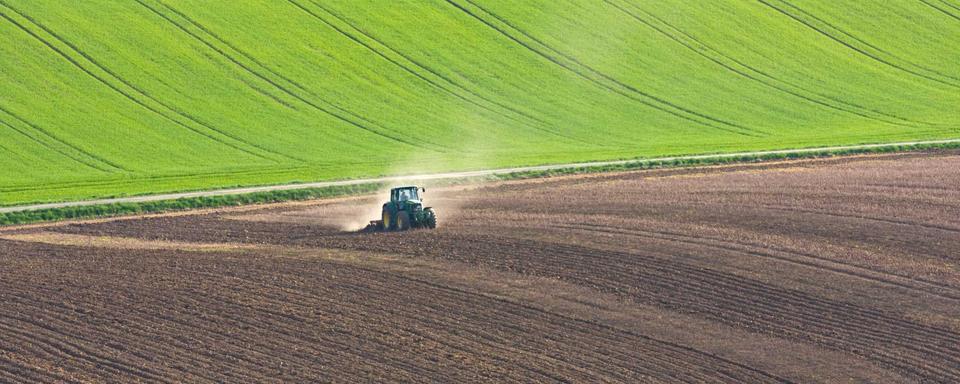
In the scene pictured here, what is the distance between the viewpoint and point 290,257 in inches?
1486

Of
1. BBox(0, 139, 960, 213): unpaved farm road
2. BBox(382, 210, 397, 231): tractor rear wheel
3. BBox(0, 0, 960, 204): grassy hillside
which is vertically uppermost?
BBox(0, 0, 960, 204): grassy hillside

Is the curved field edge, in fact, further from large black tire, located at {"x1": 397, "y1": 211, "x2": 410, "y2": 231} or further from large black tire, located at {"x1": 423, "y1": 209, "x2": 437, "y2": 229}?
Result: large black tire, located at {"x1": 423, "y1": 209, "x2": 437, "y2": 229}

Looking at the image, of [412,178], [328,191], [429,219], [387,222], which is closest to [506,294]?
[429,219]

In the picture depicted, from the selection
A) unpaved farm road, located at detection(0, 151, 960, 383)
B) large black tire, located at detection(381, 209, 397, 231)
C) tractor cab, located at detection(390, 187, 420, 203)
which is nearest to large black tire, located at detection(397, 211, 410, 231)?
large black tire, located at detection(381, 209, 397, 231)

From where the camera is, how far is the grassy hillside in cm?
6675

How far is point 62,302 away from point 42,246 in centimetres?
1039

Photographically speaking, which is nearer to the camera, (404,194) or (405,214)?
(405,214)

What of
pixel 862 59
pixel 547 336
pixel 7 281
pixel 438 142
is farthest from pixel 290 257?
pixel 862 59

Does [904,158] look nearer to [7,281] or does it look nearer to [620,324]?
[620,324]

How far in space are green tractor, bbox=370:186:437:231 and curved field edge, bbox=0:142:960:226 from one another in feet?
34.4

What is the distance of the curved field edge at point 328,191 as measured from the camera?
4928 centimetres

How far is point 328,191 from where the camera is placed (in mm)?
55219

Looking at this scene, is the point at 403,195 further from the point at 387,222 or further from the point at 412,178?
the point at 412,178

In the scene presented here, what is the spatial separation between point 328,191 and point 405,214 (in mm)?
12930
